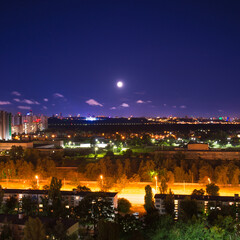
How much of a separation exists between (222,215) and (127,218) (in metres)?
1.48

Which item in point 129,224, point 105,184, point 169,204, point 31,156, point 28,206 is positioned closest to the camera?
point 129,224

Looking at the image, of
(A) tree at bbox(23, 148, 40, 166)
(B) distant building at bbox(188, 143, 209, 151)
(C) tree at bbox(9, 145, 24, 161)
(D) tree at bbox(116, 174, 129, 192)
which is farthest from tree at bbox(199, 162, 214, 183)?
(C) tree at bbox(9, 145, 24, 161)

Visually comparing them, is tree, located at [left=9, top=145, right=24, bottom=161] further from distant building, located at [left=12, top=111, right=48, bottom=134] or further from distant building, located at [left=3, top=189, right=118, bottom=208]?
distant building, located at [left=12, top=111, right=48, bottom=134]

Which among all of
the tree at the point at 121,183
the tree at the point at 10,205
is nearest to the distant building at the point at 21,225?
the tree at the point at 10,205

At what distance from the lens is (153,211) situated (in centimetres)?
489

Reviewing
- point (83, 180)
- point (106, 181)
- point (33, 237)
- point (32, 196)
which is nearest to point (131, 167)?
point (83, 180)

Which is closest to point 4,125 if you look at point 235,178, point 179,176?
point 179,176

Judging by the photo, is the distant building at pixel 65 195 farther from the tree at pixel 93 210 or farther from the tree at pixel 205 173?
the tree at pixel 205 173

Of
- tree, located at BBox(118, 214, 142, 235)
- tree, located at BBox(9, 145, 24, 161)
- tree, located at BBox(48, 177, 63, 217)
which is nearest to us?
tree, located at BBox(118, 214, 142, 235)

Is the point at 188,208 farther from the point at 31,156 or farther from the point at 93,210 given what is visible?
the point at 31,156

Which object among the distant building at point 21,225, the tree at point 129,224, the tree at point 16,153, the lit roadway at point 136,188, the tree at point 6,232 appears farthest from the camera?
the tree at point 16,153

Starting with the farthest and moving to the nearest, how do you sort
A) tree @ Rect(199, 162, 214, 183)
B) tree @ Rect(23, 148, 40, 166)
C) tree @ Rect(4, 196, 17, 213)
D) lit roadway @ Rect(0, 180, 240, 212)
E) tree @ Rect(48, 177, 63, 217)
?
tree @ Rect(23, 148, 40, 166)
tree @ Rect(199, 162, 214, 183)
lit roadway @ Rect(0, 180, 240, 212)
tree @ Rect(4, 196, 17, 213)
tree @ Rect(48, 177, 63, 217)

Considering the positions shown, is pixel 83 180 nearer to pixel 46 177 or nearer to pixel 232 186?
pixel 46 177

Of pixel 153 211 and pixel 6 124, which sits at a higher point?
pixel 6 124
